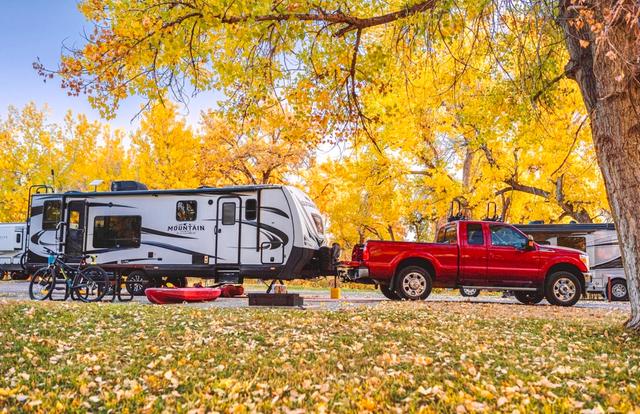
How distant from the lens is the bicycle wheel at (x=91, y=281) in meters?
14.1

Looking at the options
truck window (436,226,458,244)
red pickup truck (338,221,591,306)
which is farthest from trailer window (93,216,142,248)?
truck window (436,226,458,244)

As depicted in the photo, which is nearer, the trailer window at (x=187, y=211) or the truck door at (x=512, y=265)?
the truck door at (x=512, y=265)

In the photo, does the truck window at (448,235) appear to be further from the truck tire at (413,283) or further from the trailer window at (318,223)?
the trailer window at (318,223)

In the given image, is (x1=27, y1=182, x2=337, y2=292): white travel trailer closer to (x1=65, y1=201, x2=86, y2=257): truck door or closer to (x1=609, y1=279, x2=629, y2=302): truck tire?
(x1=65, y1=201, x2=86, y2=257): truck door

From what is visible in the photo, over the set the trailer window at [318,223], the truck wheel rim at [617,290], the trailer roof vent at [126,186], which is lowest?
the truck wheel rim at [617,290]

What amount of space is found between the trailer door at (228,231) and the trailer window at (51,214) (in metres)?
5.30

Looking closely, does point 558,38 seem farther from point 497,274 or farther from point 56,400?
point 56,400

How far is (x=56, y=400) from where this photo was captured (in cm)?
479

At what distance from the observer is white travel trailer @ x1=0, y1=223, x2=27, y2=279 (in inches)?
1030

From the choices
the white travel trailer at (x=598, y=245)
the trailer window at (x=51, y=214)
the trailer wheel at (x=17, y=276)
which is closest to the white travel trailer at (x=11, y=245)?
the trailer wheel at (x=17, y=276)

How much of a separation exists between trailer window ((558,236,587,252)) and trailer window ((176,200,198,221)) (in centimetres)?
1363

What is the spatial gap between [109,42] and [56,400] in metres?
5.29

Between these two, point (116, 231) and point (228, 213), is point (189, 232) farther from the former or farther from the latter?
point (116, 231)

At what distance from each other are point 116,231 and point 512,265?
36.8 feet
